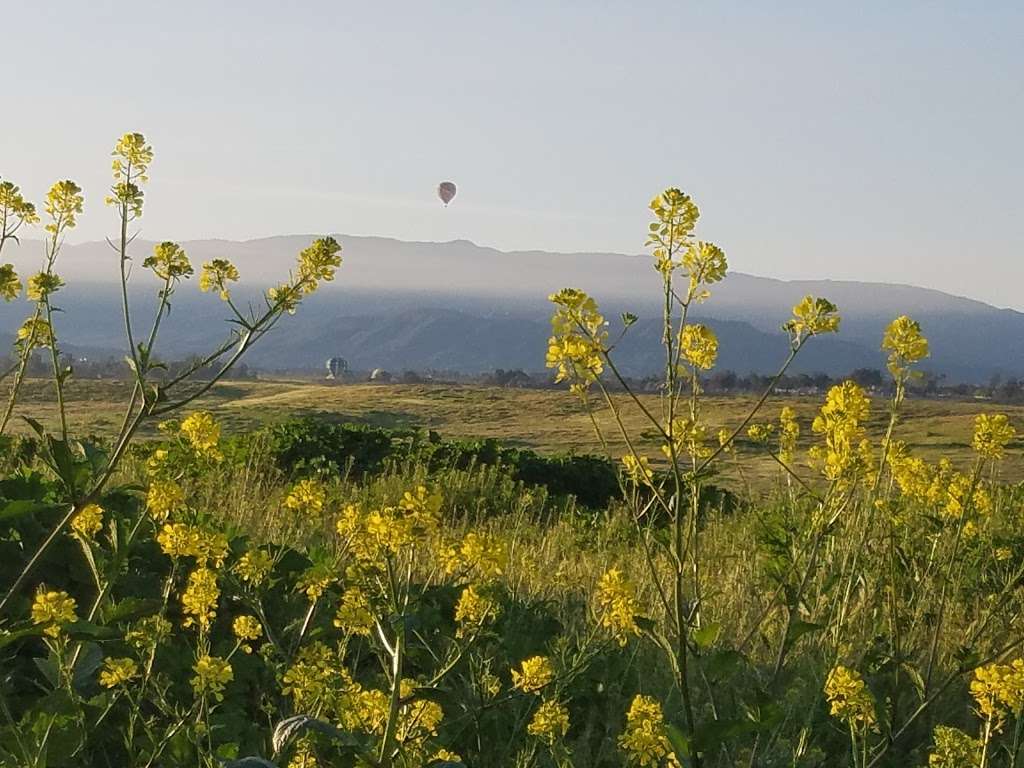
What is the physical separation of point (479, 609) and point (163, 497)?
90cm

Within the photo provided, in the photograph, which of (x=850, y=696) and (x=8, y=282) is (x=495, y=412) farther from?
(x=8, y=282)

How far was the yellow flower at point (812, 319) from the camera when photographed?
9.78ft

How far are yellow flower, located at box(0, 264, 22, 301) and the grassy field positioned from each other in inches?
777

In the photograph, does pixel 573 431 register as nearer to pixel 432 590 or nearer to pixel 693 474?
pixel 432 590

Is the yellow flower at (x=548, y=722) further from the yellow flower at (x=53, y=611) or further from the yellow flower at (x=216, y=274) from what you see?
the yellow flower at (x=216, y=274)

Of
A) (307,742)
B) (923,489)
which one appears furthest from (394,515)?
(923,489)

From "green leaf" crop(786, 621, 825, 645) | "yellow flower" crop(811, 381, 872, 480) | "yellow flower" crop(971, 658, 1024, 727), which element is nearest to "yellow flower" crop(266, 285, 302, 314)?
"green leaf" crop(786, 621, 825, 645)

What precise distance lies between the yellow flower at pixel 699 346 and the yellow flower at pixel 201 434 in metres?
1.34

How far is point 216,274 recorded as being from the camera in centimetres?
321

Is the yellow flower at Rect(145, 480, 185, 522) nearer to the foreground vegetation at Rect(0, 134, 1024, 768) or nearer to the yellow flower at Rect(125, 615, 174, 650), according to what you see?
the foreground vegetation at Rect(0, 134, 1024, 768)

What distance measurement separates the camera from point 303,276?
9.43 ft

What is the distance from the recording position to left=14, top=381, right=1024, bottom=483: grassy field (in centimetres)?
2698

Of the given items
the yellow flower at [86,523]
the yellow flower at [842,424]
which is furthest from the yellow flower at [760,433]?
the yellow flower at [86,523]

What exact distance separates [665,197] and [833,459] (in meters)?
0.99
